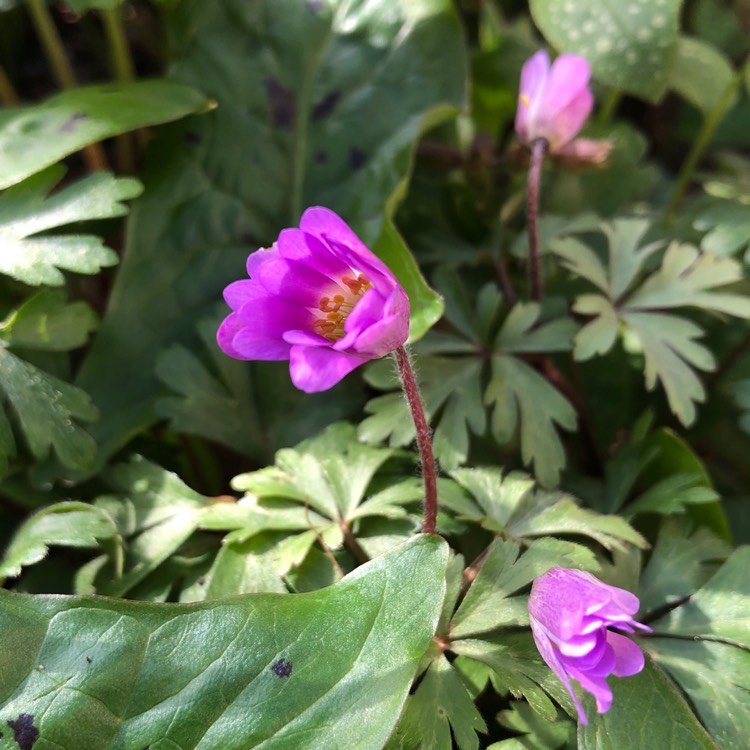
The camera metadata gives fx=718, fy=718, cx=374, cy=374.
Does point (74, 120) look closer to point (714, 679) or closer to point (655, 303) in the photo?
point (655, 303)

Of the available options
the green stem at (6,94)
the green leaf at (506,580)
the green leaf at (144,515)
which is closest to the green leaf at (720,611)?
the green leaf at (506,580)

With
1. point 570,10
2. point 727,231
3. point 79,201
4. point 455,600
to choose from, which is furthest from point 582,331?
point 79,201

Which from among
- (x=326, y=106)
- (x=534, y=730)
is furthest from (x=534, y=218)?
(x=534, y=730)

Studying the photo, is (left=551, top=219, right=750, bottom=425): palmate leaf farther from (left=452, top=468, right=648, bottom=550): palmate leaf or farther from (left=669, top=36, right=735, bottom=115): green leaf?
(left=669, top=36, right=735, bottom=115): green leaf

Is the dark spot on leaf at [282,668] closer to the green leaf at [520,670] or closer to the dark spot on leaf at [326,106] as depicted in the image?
the green leaf at [520,670]

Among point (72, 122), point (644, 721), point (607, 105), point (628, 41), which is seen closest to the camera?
point (644, 721)

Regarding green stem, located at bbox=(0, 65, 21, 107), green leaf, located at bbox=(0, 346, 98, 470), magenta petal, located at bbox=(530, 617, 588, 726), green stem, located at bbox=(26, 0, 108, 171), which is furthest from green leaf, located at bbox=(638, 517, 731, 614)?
green stem, located at bbox=(0, 65, 21, 107)
